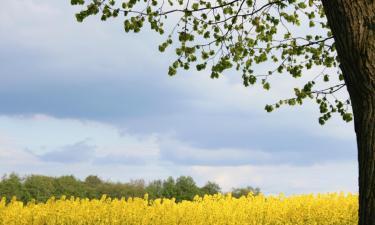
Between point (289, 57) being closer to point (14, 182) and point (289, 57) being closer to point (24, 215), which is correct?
point (24, 215)

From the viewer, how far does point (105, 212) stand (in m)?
9.58

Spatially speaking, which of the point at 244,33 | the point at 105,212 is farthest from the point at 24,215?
the point at 244,33

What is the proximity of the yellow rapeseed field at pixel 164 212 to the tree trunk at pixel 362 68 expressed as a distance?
5.16 meters

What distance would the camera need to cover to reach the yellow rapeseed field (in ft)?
31.1

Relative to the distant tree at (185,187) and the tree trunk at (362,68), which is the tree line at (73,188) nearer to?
the distant tree at (185,187)

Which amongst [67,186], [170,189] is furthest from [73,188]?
[170,189]

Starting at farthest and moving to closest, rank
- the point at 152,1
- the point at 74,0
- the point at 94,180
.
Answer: the point at 94,180 < the point at 152,1 < the point at 74,0

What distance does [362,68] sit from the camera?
531 centimetres

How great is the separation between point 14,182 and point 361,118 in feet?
60.3

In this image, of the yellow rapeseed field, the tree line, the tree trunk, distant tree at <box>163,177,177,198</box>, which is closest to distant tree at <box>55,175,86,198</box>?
the tree line

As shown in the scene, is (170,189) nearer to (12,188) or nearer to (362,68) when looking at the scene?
(12,188)

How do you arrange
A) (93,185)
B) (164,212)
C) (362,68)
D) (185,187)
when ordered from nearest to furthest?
1. (362,68)
2. (164,212)
3. (185,187)
4. (93,185)

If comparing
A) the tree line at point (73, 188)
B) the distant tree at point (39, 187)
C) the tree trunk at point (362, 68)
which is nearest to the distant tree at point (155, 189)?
the tree line at point (73, 188)

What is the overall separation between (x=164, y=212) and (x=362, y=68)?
5820mm
